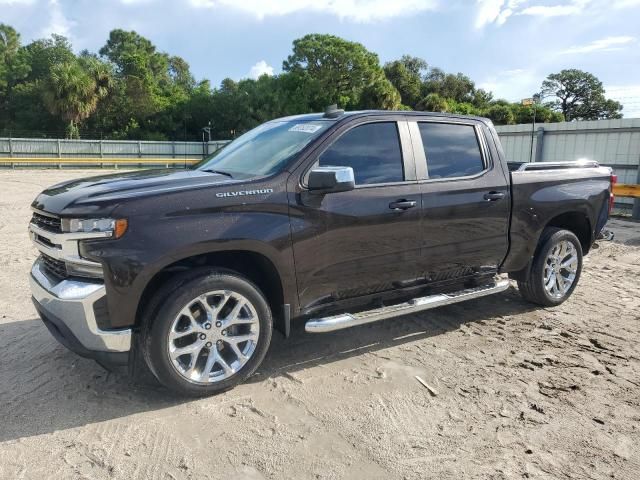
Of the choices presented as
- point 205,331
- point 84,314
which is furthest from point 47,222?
point 205,331

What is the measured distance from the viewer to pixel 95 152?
1277 inches

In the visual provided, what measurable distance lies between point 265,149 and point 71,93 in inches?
1476

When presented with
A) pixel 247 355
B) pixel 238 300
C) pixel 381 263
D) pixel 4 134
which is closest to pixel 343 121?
pixel 381 263

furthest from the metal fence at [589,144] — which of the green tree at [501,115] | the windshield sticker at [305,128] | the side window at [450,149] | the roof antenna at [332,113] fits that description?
the green tree at [501,115]

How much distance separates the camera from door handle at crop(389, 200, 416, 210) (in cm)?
402

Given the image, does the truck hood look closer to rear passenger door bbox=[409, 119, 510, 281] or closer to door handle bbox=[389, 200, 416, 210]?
door handle bbox=[389, 200, 416, 210]

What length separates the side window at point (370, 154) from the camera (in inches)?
155

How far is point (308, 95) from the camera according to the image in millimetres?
49062

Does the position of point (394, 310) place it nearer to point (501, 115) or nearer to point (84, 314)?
point (84, 314)

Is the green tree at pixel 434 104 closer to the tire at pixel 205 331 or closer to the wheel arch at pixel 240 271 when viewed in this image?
the wheel arch at pixel 240 271

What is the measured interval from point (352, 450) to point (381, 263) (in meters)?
1.54

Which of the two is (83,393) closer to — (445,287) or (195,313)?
(195,313)

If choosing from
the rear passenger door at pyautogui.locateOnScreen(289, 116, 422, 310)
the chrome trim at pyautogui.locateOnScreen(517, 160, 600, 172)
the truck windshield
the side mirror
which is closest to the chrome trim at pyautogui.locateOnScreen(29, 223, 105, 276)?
the truck windshield

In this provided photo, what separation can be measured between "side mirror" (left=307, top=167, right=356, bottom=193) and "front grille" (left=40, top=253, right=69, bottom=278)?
169 cm
